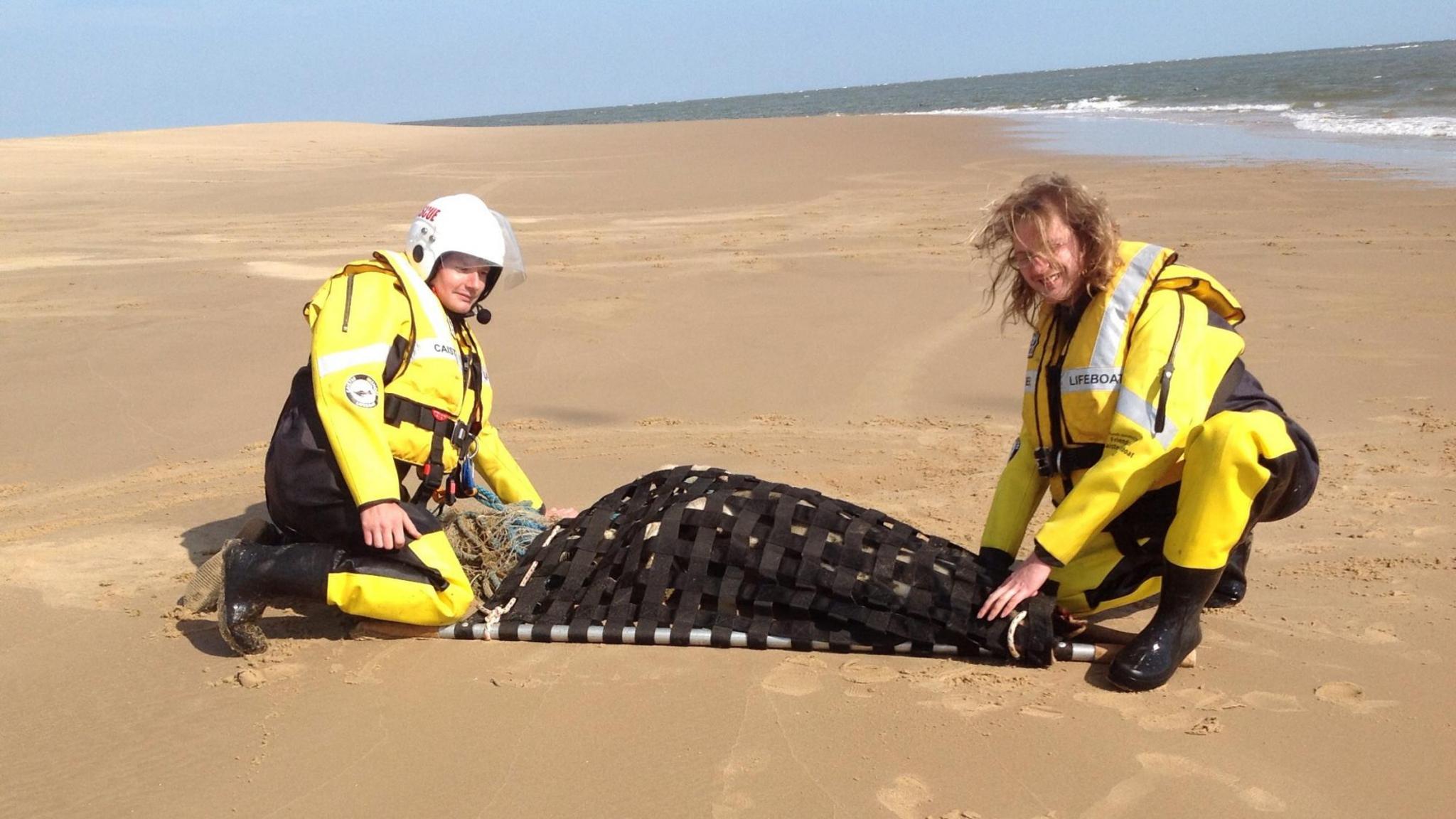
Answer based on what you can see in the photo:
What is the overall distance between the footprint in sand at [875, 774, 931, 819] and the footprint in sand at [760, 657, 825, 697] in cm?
50

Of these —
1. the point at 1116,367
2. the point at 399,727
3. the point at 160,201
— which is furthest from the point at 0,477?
the point at 160,201

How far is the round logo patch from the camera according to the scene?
3562 mm

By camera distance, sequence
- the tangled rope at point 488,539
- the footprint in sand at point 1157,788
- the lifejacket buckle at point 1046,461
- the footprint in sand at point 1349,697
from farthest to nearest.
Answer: the tangled rope at point 488,539 → the lifejacket buckle at point 1046,461 → the footprint in sand at point 1349,697 → the footprint in sand at point 1157,788

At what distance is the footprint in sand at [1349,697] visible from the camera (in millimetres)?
3117

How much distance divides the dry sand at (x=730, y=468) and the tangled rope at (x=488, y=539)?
387 mm

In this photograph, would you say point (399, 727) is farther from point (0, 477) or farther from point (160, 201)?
point (160, 201)

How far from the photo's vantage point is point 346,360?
3.58m

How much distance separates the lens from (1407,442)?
217 inches

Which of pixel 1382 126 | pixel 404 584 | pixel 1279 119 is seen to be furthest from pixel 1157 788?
pixel 1279 119

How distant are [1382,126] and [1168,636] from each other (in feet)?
69.3

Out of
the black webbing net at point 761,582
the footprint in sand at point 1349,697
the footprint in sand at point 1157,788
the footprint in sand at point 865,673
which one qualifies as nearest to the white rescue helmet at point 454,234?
the black webbing net at point 761,582

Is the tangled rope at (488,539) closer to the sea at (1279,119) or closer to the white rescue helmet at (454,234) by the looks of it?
the white rescue helmet at (454,234)

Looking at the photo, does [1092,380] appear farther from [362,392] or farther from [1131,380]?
[362,392]

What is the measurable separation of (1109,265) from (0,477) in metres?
5.29
